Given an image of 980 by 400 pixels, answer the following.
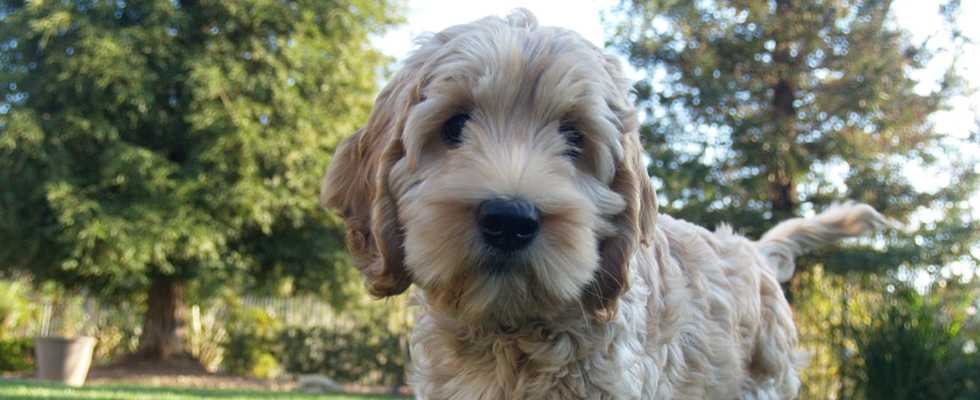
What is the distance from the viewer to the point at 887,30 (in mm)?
12695

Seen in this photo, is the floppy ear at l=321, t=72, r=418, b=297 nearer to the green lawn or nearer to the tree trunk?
the green lawn

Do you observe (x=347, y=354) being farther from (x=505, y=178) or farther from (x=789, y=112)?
(x=505, y=178)

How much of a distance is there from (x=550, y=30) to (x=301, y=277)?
53.4 ft

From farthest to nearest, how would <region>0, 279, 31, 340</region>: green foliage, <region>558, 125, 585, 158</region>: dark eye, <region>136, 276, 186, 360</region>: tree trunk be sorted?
<region>0, 279, 31, 340</region>: green foliage
<region>136, 276, 186, 360</region>: tree trunk
<region>558, 125, 585, 158</region>: dark eye

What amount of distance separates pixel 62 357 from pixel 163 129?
4918 millimetres

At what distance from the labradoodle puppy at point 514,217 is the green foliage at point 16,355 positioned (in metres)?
19.1

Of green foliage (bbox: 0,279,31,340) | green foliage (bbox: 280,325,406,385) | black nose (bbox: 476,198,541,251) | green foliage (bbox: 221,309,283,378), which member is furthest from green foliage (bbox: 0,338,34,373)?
black nose (bbox: 476,198,541,251)

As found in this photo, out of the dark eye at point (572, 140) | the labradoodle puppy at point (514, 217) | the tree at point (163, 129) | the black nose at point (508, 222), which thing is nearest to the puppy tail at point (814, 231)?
the labradoodle puppy at point (514, 217)

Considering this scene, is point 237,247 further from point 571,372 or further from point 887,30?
point 571,372

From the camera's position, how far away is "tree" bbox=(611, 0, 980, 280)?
12.2 metres

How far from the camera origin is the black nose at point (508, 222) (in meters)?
2.15

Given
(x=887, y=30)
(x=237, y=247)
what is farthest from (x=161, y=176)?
(x=887, y=30)

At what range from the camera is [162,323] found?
18.4 m

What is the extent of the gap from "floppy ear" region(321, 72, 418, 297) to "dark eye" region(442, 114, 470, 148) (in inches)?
5.8
